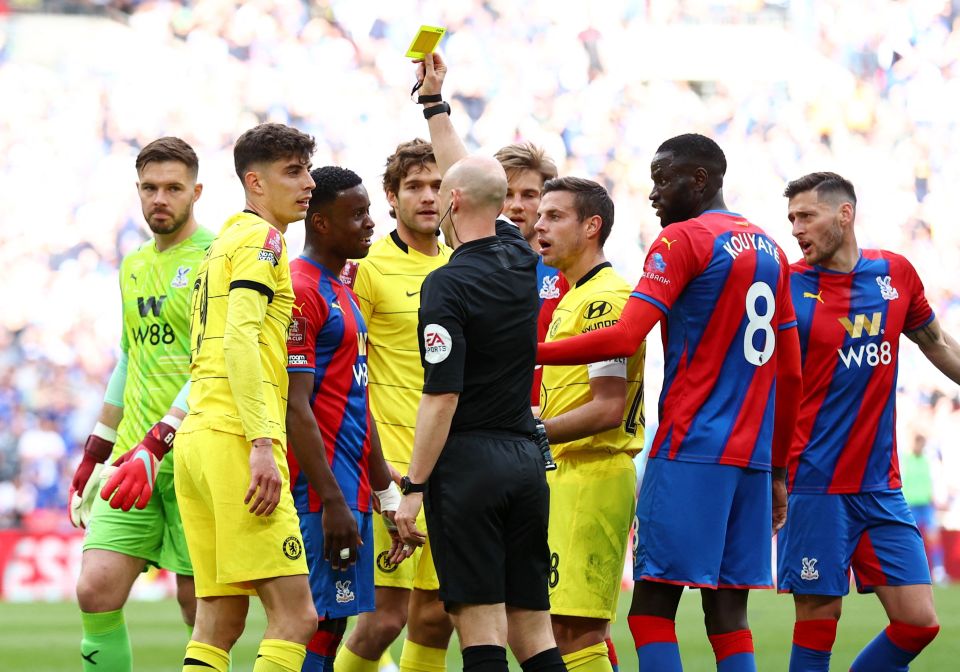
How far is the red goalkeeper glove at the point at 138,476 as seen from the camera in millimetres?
5703

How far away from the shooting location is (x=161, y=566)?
6.41 m

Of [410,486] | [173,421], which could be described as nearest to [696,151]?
[410,486]

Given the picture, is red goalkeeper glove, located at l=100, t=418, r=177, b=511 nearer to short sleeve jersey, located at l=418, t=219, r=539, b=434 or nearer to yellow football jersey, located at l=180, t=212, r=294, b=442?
yellow football jersey, located at l=180, t=212, r=294, b=442

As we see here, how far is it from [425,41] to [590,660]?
278cm

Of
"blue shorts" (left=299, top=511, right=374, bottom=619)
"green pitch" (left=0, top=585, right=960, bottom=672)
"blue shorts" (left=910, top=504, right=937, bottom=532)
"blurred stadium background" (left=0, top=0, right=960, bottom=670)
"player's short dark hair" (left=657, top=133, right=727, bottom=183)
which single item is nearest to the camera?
"player's short dark hair" (left=657, top=133, right=727, bottom=183)

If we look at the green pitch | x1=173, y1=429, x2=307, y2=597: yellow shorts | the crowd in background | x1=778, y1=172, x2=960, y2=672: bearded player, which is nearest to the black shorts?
x1=173, y1=429, x2=307, y2=597: yellow shorts

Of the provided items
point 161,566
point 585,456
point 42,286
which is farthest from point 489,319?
point 42,286

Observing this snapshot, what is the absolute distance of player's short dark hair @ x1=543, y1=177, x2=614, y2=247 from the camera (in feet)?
20.5

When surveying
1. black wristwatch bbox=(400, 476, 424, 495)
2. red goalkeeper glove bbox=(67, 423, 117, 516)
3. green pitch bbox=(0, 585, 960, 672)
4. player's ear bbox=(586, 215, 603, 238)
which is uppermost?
player's ear bbox=(586, 215, 603, 238)

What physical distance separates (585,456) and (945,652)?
18.9 feet

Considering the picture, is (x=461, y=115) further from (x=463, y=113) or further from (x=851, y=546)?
(x=851, y=546)

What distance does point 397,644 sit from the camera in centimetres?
1115

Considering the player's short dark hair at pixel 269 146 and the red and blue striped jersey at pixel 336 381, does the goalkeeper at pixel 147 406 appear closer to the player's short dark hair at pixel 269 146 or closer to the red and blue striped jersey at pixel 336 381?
the red and blue striped jersey at pixel 336 381

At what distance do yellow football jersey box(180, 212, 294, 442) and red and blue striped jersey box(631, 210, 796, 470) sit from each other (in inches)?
57.1
